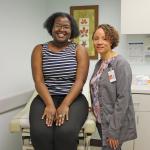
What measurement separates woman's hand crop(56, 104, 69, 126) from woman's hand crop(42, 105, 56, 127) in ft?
0.11

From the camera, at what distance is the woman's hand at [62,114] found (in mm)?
1888

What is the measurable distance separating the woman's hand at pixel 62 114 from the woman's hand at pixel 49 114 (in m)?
0.03

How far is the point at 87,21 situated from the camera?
10.5ft

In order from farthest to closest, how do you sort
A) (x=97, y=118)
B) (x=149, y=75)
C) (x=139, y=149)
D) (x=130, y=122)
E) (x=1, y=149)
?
(x=149, y=75), (x=139, y=149), (x=1, y=149), (x=97, y=118), (x=130, y=122)

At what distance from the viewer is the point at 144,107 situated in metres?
2.67

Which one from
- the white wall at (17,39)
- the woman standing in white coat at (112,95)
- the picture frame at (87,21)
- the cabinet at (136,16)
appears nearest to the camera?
the woman standing in white coat at (112,95)

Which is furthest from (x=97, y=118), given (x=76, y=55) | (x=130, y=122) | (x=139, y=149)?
(x=139, y=149)

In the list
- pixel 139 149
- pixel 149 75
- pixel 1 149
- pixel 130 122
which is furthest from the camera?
pixel 149 75

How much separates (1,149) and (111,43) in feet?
4.61

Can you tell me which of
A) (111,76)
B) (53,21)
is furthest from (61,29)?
(111,76)

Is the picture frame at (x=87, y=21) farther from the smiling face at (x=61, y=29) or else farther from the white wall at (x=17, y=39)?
the smiling face at (x=61, y=29)

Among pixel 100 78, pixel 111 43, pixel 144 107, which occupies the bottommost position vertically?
pixel 144 107

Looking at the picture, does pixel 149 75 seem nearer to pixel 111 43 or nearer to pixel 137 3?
pixel 137 3

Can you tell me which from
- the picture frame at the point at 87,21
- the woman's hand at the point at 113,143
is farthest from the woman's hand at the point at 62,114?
the picture frame at the point at 87,21
